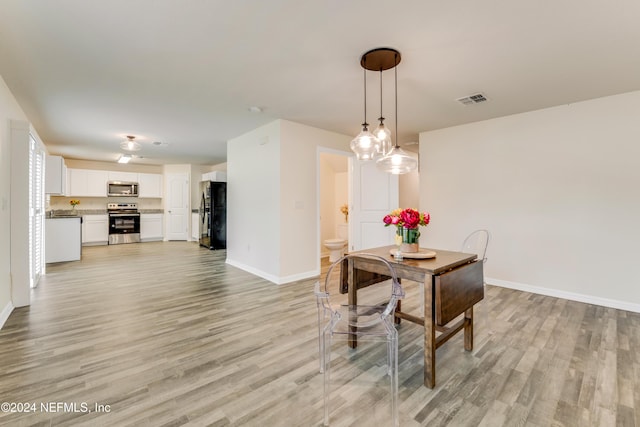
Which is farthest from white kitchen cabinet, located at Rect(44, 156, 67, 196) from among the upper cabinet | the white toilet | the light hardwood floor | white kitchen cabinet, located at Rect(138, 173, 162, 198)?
the white toilet

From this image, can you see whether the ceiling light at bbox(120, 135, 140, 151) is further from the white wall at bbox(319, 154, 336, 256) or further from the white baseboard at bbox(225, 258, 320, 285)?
the white wall at bbox(319, 154, 336, 256)

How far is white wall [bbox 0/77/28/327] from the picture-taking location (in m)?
2.71

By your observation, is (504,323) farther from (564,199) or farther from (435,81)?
(435,81)

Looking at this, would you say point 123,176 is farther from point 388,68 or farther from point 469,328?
point 469,328

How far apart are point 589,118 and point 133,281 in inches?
249

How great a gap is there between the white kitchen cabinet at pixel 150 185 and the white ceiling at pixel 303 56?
4607mm

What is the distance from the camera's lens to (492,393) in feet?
5.66

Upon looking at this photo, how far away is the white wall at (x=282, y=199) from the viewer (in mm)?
4094

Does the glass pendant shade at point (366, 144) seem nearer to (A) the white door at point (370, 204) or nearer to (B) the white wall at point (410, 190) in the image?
(A) the white door at point (370, 204)

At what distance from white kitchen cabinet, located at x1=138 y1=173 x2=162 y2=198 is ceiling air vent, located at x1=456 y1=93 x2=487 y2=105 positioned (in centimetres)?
852

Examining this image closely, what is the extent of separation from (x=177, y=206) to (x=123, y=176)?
1.63 meters

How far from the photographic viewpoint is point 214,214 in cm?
702

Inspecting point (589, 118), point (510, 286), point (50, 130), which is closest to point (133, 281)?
point (50, 130)

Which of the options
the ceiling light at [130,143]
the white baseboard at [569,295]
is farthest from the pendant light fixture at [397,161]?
the ceiling light at [130,143]
